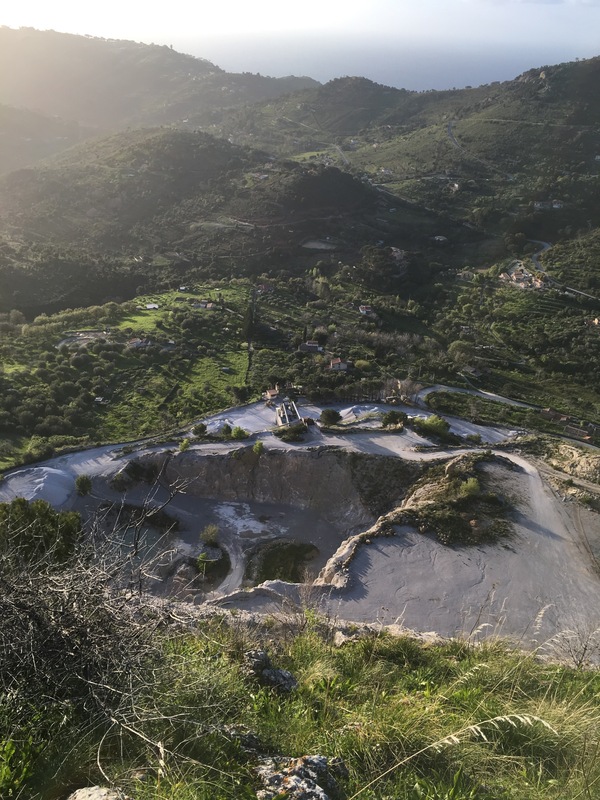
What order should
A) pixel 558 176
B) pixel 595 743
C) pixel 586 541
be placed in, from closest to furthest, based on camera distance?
1. pixel 595 743
2. pixel 586 541
3. pixel 558 176

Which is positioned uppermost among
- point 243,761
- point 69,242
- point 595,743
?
point 69,242

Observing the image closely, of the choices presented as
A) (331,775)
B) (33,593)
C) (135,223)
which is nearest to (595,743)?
(331,775)

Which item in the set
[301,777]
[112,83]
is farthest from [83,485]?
[112,83]

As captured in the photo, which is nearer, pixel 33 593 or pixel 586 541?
pixel 33 593

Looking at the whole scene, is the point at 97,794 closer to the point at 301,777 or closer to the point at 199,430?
the point at 301,777

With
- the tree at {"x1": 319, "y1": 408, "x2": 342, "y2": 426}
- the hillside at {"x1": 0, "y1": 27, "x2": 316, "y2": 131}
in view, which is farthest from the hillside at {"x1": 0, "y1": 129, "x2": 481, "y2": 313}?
the hillside at {"x1": 0, "y1": 27, "x2": 316, "y2": 131}

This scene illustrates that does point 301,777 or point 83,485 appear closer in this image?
point 301,777

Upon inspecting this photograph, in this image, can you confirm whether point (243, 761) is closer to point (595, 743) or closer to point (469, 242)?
point (595, 743)

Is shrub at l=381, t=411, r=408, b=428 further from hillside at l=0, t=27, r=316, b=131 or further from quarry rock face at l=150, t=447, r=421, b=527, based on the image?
hillside at l=0, t=27, r=316, b=131
